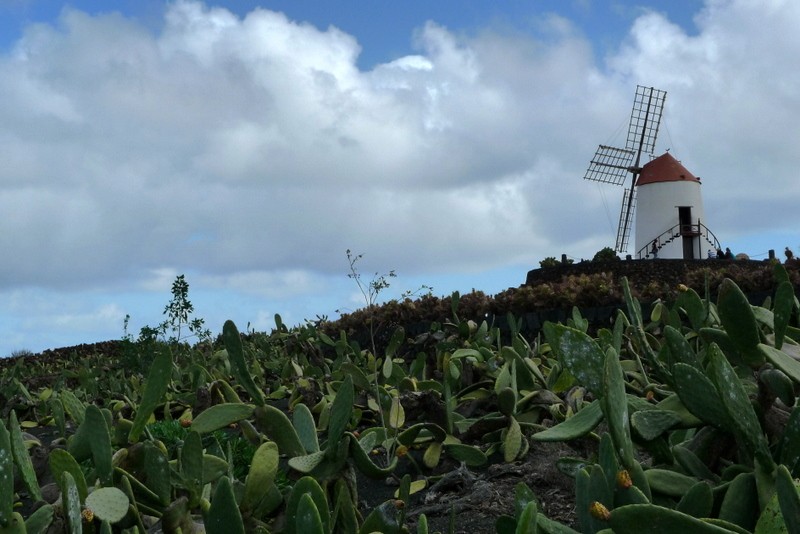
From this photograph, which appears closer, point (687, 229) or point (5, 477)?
point (5, 477)

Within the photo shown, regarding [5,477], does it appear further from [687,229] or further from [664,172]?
[687,229]

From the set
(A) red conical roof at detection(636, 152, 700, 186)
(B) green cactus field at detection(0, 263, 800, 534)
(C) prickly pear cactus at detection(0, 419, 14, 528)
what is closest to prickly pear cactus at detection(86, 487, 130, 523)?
(B) green cactus field at detection(0, 263, 800, 534)

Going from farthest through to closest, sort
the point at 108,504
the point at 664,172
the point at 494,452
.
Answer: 1. the point at 664,172
2. the point at 494,452
3. the point at 108,504

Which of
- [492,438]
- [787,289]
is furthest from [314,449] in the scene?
[787,289]

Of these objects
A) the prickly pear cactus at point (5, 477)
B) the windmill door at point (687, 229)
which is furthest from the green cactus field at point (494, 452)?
the windmill door at point (687, 229)

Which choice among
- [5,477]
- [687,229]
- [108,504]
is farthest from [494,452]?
[687,229]

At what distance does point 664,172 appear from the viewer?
123 ft

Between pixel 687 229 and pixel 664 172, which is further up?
pixel 664 172

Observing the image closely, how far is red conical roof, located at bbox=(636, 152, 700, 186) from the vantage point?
37281 mm

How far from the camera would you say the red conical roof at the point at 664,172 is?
37281 millimetres

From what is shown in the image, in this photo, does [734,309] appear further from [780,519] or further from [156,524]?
[156,524]

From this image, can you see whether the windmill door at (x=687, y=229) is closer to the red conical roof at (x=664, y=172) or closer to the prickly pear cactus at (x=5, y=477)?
the red conical roof at (x=664, y=172)

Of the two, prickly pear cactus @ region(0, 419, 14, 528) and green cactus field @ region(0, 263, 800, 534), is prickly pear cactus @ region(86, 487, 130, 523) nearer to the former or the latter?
green cactus field @ region(0, 263, 800, 534)

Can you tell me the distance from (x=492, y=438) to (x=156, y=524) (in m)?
1.76
